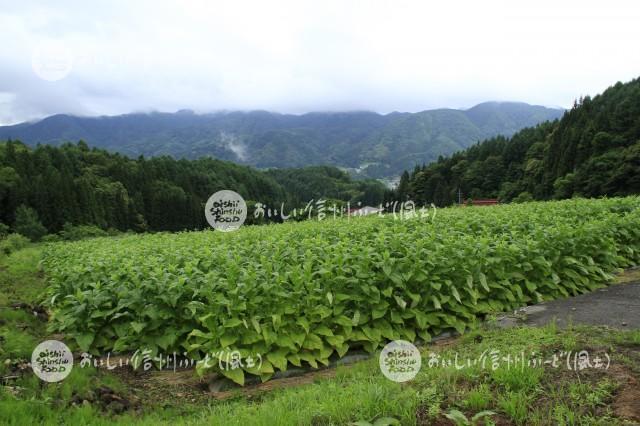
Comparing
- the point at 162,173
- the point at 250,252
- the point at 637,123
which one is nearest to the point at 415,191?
the point at 637,123

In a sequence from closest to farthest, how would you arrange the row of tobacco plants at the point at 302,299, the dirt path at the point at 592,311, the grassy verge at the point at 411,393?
the grassy verge at the point at 411,393
the row of tobacco plants at the point at 302,299
the dirt path at the point at 592,311

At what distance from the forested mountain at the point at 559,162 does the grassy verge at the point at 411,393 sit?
189 feet

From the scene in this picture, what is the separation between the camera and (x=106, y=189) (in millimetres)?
85250

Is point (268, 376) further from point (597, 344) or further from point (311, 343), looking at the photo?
point (597, 344)

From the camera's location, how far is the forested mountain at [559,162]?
55.7m

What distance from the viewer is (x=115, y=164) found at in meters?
96.7

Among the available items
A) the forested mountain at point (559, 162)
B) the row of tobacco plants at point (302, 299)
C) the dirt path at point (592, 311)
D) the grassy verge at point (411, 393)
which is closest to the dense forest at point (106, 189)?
the forested mountain at point (559, 162)

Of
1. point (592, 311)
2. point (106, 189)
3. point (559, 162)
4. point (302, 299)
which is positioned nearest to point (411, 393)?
point (302, 299)

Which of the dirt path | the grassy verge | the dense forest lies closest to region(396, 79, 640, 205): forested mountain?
the dense forest

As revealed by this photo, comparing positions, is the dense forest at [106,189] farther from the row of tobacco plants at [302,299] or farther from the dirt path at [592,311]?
the dirt path at [592,311]

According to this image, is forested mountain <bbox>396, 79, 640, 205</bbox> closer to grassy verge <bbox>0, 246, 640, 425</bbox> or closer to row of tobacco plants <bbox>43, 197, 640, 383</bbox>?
row of tobacco plants <bbox>43, 197, 640, 383</bbox>

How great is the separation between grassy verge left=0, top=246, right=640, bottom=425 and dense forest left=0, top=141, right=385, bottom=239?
156 feet

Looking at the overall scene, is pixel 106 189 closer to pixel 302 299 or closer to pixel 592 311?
pixel 302 299

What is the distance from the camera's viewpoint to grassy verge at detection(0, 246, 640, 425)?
3.80m
